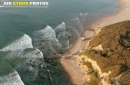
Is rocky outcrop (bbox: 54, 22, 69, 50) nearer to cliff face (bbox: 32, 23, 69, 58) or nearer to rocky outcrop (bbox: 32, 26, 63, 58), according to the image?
cliff face (bbox: 32, 23, 69, 58)

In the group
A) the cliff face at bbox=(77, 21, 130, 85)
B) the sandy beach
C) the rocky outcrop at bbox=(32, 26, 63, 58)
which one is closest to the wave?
the rocky outcrop at bbox=(32, 26, 63, 58)

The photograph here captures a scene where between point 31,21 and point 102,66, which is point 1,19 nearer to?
point 31,21

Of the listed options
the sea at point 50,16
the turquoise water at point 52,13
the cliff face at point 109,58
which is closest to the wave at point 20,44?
the sea at point 50,16

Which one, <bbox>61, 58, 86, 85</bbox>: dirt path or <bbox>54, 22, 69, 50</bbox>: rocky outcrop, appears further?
<bbox>54, 22, 69, 50</bbox>: rocky outcrop

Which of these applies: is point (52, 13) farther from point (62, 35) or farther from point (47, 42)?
point (47, 42)

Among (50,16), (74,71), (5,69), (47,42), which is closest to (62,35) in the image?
(47,42)

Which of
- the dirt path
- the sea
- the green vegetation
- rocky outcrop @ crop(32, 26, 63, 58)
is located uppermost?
the sea

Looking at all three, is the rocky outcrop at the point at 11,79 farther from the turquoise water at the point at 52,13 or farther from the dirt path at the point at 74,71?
the turquoise water at the point at 52,13

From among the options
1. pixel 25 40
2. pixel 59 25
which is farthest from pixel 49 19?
pixel 25 40

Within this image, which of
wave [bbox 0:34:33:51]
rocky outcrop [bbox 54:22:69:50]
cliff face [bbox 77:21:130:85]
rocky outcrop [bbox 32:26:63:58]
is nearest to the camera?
cliff face [bbox 77:21:130:85]
